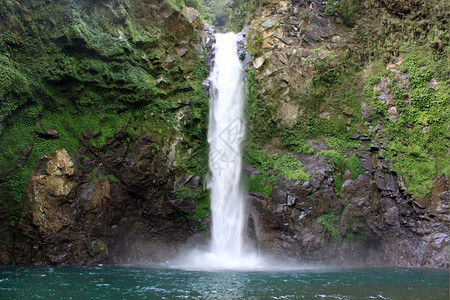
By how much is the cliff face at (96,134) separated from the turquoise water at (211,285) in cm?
197

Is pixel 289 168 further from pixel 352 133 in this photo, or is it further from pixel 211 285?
pixel 211 285

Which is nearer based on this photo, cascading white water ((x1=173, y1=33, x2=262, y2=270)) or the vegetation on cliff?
the vegetation on cliff

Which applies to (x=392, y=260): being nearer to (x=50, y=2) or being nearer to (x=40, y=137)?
(x=40, y=137)

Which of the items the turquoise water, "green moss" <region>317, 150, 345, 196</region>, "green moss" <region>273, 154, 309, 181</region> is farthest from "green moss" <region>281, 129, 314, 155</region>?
the turquoise water

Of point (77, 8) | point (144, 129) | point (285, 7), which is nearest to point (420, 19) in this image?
point (285, 7)

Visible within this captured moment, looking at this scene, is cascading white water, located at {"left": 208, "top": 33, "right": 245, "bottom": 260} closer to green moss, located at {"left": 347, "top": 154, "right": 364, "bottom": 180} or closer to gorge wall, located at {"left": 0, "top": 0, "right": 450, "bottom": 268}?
gorge wall, located at {"left": 0, "top": 0, "right": 450, "bottom": 268}

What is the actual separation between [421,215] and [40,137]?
582 inches

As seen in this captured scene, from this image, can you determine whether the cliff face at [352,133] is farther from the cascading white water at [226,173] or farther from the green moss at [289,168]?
the cascading white water at [226,173]

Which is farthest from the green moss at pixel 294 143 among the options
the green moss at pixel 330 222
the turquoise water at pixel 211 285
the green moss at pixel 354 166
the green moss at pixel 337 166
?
the turquoise water at pixel 211 285

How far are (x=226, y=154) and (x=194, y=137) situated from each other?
66.2 inches

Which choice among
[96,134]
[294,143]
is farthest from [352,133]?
[96,134]

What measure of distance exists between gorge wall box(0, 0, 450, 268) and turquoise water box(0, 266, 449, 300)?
226 centimetres

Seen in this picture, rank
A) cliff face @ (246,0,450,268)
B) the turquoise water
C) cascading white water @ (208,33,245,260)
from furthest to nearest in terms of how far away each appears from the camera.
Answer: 1. cascading white water @ (208,33,245,260)
2. cliff face @ (246,0,450,268)
3. the turquoise water

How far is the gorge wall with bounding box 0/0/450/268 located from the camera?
11.4 meters
